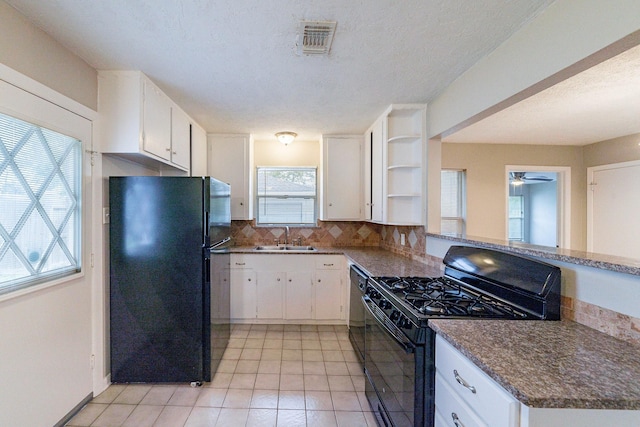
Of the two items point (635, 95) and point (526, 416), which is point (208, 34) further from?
point (635, 95)

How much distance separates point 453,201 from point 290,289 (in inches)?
106

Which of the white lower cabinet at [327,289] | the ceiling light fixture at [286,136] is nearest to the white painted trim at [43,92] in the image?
the ceiling light fixture at [286,136]

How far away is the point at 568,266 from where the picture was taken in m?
1.32

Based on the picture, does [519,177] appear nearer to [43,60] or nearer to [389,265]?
[389,265]

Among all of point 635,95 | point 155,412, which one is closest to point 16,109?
point 155,412

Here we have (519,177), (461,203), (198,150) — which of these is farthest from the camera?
(519,177)

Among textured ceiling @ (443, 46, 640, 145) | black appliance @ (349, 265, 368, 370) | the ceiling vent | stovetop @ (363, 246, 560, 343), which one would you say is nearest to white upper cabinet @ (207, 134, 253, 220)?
black appliance @ (349, 265, 368, 370)

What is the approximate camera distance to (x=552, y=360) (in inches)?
36.5

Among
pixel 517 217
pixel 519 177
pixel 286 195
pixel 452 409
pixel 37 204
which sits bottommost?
pixel 452 409

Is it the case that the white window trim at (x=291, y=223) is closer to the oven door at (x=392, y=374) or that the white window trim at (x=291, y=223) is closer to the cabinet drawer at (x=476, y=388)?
the oven door at (x=392, y=374)

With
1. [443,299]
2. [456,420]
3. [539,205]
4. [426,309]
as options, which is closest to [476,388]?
[456,420]

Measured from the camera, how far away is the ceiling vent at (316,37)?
58.9 inches

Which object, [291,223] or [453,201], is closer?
[291,223]

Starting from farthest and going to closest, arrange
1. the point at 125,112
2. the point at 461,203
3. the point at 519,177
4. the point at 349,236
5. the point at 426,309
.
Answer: the point at 519,177, the point at 461,203, the point at 349,236, the point at 125,112, the point at 426,309
